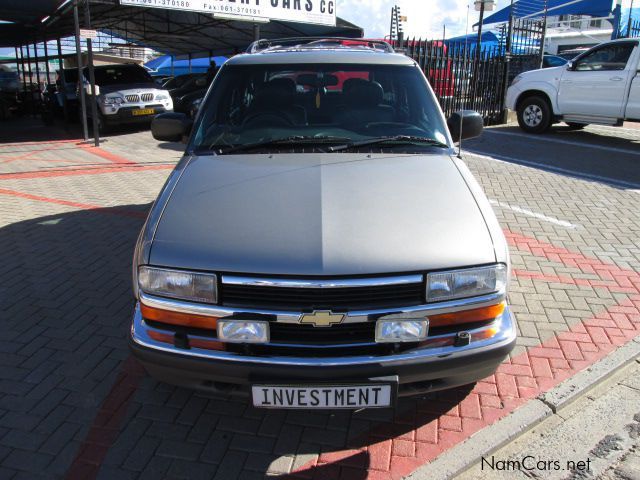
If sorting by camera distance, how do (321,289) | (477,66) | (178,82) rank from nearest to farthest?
1. (321,289)
2. (477,66)
3. (178,82)

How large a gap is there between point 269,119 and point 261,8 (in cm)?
1215

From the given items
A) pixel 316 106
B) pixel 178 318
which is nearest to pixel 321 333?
pixel 178 318

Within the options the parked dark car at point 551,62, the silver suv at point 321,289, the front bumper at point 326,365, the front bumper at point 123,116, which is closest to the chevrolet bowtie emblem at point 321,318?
the silver suv at point 321,289

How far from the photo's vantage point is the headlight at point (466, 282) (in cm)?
244

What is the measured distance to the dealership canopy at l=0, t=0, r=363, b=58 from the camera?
1463 cm

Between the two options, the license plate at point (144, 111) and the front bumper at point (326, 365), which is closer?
the front bumper at point (326, 365)

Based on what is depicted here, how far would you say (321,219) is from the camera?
2.60 meters

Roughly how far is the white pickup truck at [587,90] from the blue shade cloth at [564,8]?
49.3 ft

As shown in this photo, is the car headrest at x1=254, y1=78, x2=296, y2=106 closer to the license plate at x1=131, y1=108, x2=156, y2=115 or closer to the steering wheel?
the steering wheel

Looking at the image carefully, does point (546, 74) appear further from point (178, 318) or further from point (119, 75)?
point (178, 318)

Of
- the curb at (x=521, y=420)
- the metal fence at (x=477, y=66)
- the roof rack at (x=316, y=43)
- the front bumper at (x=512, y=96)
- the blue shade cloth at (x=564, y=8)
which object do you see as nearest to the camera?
the curb at (x=521, y=420)

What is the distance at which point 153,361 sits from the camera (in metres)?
2.55

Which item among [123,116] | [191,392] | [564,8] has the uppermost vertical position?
[564,8]

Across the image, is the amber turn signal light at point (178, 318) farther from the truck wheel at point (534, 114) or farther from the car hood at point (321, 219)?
the truck wheel at point (534, 114)
